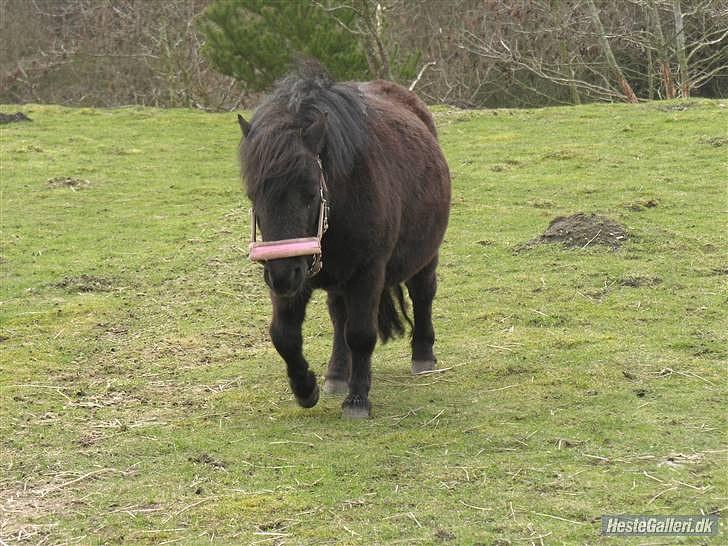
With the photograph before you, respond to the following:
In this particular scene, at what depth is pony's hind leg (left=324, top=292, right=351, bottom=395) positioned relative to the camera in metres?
5.85

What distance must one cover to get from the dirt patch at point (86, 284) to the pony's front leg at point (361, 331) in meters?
3.96

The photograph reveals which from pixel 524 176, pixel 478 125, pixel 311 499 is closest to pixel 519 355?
pixel 311 499

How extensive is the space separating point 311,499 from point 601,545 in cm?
119

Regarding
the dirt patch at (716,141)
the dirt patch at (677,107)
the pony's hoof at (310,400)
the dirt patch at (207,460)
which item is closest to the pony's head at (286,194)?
the dirt patch at (207,460)

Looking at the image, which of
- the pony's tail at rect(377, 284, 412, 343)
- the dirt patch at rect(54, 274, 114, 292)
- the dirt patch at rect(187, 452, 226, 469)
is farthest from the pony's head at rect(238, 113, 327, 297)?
the dirt patch at rect(54, 274, 114, 292)

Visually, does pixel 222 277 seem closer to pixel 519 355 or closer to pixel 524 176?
pixel 519 355

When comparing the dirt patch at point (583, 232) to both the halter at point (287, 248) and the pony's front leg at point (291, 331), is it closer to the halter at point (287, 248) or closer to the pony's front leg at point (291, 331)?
the pony's front leg at point (291, 331)

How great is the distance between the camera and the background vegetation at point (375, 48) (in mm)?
17156

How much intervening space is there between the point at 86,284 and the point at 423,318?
11.9 feet

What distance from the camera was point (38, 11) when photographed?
79.5 ft

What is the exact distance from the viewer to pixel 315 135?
4.70 m

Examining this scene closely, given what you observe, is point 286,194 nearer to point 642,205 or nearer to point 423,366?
point 423,366

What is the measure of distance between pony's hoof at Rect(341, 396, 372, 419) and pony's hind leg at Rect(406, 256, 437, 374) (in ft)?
3.30

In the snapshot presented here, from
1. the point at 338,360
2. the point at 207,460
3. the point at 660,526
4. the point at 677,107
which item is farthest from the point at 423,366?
the point at 677,107
